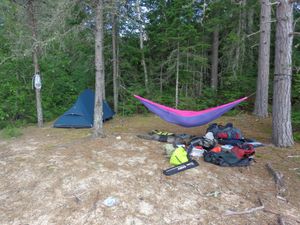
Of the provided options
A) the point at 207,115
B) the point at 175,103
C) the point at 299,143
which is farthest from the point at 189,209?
the point at 175,103

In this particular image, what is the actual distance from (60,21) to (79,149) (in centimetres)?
233

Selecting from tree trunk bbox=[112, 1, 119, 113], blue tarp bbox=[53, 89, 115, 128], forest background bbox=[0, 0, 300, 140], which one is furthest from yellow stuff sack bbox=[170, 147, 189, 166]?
tree trunk bbox=[112, 1, 119, 113]

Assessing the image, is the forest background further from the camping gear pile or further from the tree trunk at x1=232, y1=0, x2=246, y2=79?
the camping gear pile

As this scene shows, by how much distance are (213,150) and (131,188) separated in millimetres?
1458

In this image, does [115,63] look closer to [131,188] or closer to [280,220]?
[131,188]

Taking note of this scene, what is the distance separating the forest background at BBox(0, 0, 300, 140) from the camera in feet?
23.2

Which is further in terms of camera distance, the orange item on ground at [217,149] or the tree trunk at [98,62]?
the tree trunk at [98,62]

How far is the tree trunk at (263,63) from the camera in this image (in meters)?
6.49

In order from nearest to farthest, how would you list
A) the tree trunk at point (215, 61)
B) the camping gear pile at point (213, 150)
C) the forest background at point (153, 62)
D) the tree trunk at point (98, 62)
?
the camping gear pile at point (213, 150)
the tree trunk at point (98, 62)
the forest background at point (153, 62)
the tree trunk at point (215, 61)

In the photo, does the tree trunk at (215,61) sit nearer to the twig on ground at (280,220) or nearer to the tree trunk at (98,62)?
the tree trunk at (98,62)

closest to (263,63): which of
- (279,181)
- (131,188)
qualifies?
(279,181)

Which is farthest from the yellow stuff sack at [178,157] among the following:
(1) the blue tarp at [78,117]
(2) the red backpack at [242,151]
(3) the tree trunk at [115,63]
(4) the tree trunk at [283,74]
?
(3) the tree trunk at [115,63]

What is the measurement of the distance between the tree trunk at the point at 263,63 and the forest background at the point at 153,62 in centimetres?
73

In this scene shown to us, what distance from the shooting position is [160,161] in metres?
3.55
